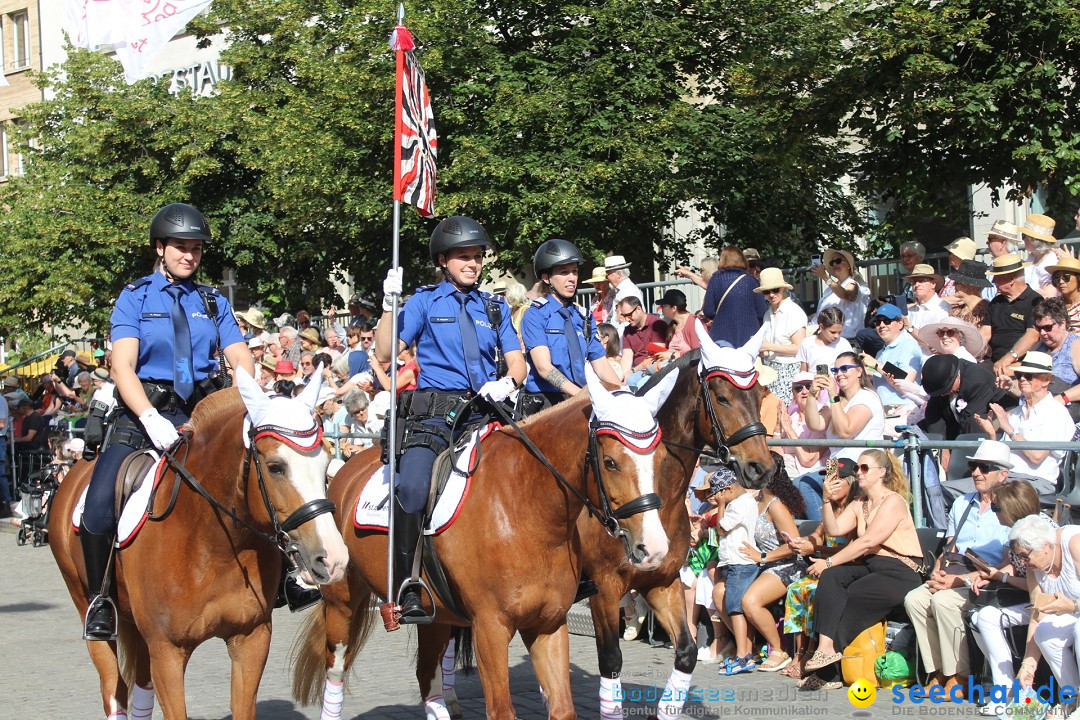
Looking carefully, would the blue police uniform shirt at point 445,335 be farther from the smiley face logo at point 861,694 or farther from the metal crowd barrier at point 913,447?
the smiley face logo at point 861,694

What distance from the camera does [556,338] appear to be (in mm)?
9070

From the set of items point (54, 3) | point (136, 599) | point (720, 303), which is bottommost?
point (136, 599)

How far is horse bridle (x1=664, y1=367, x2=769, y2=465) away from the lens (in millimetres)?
7055

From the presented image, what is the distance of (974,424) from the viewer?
32.3 feet

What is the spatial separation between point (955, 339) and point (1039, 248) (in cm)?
176

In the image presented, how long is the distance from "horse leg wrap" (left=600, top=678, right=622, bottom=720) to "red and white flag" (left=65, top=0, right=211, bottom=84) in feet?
86.9

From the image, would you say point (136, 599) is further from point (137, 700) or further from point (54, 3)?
point (54, 3)

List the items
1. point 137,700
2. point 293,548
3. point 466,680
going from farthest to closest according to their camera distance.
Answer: point 466,680 < point 137,700 < point 293,548

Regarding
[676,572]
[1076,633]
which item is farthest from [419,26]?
[1076,633]

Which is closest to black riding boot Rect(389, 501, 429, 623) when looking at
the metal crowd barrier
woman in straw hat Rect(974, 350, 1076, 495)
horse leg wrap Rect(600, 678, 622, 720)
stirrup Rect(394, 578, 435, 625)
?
stirrup Rect(394, 578, 435, 625)

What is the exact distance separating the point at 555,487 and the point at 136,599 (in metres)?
2.10

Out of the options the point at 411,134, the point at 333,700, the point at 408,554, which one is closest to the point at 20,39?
the point at 411,134

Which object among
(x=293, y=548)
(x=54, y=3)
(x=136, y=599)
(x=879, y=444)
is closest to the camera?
(x=293, y=548)

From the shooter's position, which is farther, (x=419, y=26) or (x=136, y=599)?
(x=419, y=26)
